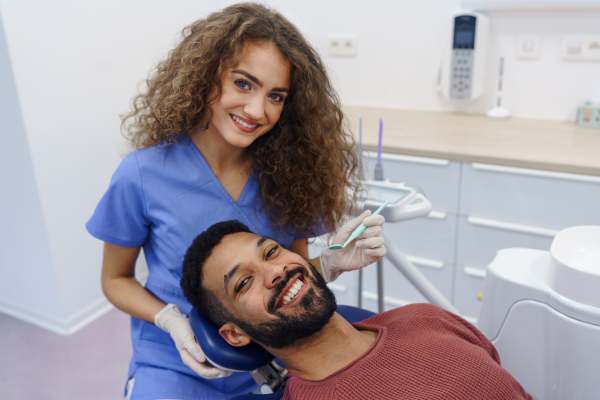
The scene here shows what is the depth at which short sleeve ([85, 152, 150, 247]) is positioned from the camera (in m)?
1.17

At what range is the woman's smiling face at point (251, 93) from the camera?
3.60 ft

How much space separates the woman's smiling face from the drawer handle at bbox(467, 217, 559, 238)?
0.99 m

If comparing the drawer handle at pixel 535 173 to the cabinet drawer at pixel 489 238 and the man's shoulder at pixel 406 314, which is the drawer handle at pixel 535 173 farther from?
the man's shoulder at pixel 406 314

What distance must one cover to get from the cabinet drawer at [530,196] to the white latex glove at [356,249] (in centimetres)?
77

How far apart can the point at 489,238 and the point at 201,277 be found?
1.16 meters

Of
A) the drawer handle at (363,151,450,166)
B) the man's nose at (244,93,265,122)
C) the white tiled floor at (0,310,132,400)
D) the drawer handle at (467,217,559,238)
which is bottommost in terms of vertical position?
the white tiled floor at (0,310,132,400)

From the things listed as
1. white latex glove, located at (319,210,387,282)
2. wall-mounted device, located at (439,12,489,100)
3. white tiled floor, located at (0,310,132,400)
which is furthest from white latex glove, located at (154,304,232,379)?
wall-mounted device, located at (439,12,489,100)

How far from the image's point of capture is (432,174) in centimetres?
184

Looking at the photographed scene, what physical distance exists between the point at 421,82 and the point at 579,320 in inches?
61.1

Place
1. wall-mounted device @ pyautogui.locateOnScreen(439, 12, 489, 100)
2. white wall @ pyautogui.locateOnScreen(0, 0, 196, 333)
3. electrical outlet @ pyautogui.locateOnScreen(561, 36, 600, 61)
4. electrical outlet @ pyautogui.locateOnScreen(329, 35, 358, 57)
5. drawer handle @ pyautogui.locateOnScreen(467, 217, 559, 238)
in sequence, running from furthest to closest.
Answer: electrical outlet @ pyautogui.locateOnScreen(329, 35, 358, 57) → wall-mounted device @ pyautogui.locateOnScreen(439, 12, 489, 100) → electrical outlet @ pyautogui.locateOnScreen(561, 36, 600, 61) → white wall @ pyautogui.locateOnScreen(0, 0, 196, 333) → drawer handle @ pyautogui.locateOnScreen(467, 217, 559, 238)

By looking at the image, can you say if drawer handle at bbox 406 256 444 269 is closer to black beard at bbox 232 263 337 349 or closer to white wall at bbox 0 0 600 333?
white wall at bbox 0 0 600 333

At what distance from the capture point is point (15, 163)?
1.93m

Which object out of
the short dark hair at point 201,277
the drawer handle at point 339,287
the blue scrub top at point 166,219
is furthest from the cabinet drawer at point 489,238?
the short dark hair at point 201,277

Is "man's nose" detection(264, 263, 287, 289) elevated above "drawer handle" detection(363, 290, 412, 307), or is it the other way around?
"man's nose" detection(264, 263, 287, 289)
